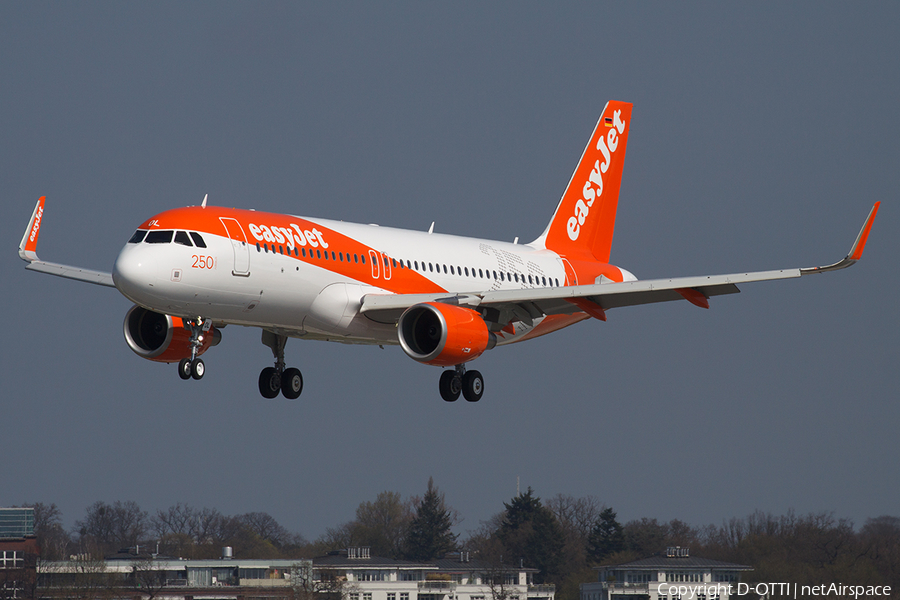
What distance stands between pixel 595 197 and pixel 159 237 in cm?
2586

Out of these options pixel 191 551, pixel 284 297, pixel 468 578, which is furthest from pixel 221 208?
pixel 191 551

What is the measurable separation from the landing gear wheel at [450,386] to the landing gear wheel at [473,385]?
0.82ft

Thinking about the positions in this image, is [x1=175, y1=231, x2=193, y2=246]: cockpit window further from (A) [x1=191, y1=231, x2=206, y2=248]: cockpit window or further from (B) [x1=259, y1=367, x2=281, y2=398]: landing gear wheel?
(B) [x1=259, y1=367, x2=281, y2=398]: landing gear wheel

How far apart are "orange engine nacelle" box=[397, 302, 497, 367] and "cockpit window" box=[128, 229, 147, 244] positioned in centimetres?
901

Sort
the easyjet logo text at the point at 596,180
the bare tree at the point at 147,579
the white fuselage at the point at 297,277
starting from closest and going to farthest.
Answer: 1. the white fuselage at the point at 297,277
2. the easyjet logo text at the point at 596,180
3. the bare tree at the point at 147,579

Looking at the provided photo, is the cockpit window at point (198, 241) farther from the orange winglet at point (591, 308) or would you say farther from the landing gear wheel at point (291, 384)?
the orange winglet at point (591, 308)

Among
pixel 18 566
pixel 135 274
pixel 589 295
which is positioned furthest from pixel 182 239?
pixel 18 566

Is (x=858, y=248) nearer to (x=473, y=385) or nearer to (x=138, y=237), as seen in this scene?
(x=473, y=385)

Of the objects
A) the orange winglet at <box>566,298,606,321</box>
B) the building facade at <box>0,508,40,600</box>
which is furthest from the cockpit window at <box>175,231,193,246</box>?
the building facade at <box>0,508,40,600</box>

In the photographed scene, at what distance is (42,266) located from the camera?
4659 cm

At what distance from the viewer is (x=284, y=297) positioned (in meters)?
40.3

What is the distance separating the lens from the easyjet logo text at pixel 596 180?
188ft

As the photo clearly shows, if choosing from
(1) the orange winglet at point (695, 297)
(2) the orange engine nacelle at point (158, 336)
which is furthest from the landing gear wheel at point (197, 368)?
(1) the orange winglet at point (695, 297)

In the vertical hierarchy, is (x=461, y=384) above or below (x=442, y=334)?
below
